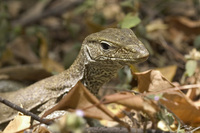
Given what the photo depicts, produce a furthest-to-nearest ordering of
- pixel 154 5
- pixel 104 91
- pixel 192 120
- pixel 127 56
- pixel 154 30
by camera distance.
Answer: pixel 154 5 < pixel 154 30 < pixel 104 91 < pixel 192 120 < pixel 127 56

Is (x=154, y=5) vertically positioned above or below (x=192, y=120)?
above

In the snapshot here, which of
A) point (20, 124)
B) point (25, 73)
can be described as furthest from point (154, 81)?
point (25, 73)

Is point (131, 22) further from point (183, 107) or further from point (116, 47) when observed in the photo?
point (183, 107)

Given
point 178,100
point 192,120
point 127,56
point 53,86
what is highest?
point 127,56

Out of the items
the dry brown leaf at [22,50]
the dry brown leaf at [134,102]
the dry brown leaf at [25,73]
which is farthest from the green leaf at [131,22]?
the dry brown leaf at [22,50]

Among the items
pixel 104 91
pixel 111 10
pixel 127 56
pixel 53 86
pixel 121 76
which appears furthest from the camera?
pixel 111 10

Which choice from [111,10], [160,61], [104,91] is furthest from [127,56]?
[111,10]

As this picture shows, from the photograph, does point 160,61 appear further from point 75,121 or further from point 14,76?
point 75,121

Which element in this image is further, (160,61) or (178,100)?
(160,61)
